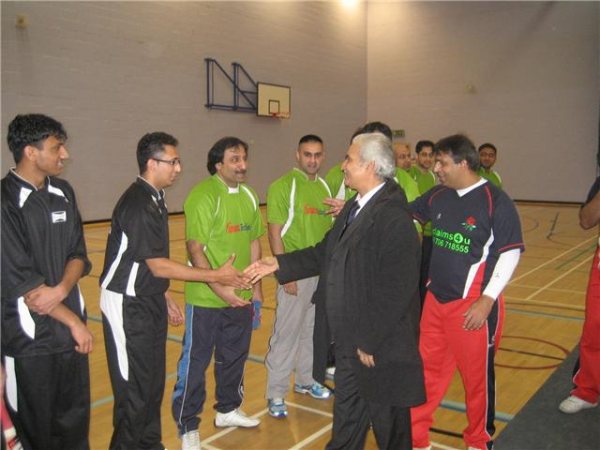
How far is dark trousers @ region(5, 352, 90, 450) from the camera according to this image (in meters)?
2.44

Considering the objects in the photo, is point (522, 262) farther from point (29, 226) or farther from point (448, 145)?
point (29, 226)

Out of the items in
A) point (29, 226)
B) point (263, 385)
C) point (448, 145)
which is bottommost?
point (263, 385)

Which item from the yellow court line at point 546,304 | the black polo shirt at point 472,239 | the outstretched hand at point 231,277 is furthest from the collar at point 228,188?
the yellow court line at point 546,304

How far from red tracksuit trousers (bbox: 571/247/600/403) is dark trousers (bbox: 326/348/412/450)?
5.56 ft

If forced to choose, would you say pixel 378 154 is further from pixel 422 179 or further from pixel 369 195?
pixel 422 179

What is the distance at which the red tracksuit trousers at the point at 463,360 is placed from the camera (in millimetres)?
3100

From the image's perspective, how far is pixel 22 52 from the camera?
35.3 ft

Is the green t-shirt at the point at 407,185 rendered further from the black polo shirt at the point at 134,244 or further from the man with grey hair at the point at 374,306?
the black polo shirt at the point at 134,244

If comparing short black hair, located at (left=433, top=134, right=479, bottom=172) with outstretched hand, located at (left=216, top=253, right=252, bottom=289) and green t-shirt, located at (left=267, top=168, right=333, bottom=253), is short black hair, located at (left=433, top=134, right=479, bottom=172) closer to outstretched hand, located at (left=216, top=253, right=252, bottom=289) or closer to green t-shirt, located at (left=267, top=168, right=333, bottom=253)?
green t-shirt, located at (left=267, top=168, right=333, bottom=253)

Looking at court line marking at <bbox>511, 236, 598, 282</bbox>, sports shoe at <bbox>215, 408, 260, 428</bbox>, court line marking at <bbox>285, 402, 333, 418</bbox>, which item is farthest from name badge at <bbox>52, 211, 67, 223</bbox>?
court line marking at <bbox>511, 236, 598, 282</bbox>

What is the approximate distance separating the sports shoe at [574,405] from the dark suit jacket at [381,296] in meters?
1.85

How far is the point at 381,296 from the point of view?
8.05 ft

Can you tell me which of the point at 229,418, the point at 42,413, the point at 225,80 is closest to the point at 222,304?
the point at 229,418

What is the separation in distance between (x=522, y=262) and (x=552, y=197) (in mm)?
9135
